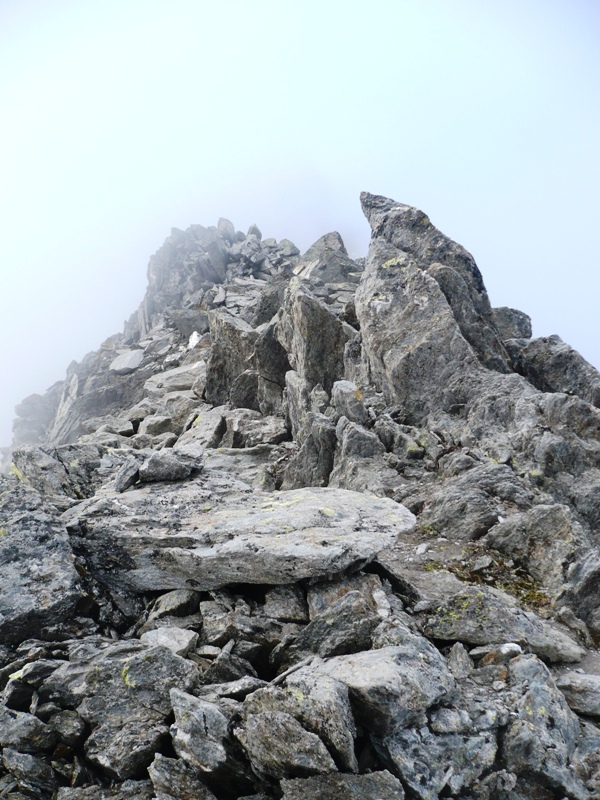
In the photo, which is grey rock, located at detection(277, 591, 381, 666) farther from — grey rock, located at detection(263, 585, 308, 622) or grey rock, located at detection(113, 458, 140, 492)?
grey rock, located at detection(113, 458, 140, 492)

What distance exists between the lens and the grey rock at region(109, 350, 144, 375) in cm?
7194

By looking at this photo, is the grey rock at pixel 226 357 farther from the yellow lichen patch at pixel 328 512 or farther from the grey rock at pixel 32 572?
the grey rock at pixel 32 572

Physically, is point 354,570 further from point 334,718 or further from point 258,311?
point 258,311

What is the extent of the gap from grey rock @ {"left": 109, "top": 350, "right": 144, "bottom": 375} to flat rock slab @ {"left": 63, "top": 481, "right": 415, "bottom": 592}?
61656mm

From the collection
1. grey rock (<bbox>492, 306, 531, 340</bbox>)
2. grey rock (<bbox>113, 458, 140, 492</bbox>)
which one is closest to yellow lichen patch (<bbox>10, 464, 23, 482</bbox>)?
grey rock (<bbox>113, 458, 140, 492</bbox>)

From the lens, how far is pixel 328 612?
9.49 m

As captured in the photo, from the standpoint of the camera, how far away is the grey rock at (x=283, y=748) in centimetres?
644

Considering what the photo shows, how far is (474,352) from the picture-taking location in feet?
A: 92.8

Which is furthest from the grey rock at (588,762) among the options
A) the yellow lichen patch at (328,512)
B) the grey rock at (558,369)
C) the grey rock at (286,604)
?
the grey rock at (558,369)

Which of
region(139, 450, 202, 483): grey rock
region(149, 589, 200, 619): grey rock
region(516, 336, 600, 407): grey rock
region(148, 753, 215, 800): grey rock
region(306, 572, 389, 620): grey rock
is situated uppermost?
region(516, 336, 600, 407): grey rock

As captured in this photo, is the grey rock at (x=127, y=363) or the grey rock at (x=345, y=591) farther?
the grey rock at (x=127, y=363)

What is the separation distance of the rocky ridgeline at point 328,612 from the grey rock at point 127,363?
5187 centimetres

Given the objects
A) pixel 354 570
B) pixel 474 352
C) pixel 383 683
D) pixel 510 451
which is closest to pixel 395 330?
pixel 474 352

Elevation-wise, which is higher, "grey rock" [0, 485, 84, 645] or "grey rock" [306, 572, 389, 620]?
"grey rock" [0, 485, 84, 645]
